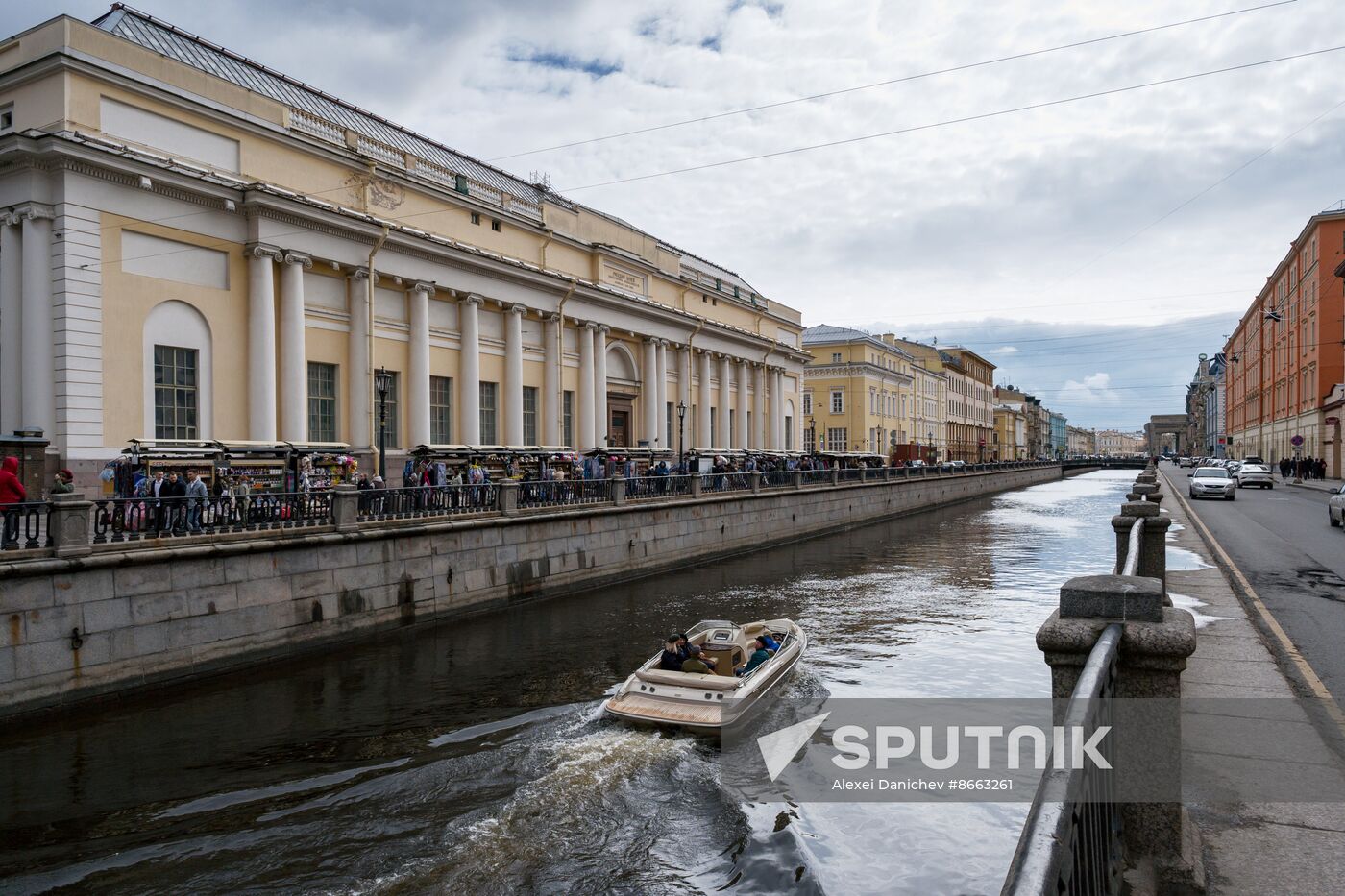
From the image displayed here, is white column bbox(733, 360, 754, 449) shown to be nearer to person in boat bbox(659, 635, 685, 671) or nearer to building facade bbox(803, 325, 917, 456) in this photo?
building facade bbox(803, 325, 917, 456)

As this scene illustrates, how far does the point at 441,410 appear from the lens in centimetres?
2853

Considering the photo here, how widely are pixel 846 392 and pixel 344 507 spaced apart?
61.6 meters

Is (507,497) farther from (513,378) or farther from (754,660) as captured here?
(513,378)

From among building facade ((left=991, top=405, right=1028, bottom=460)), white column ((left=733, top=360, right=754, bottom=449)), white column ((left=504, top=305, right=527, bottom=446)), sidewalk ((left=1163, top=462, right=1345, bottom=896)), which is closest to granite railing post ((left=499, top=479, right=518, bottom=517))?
white column ((left=504, top=305, right=527, bottom=446))

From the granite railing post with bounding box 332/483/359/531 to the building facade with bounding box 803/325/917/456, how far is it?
57586mm

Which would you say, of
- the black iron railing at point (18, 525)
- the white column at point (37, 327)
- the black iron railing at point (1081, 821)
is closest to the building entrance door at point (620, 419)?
the white column at point (37, 327)

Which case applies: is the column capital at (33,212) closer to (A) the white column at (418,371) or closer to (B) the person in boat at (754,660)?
(A) the white column at (418,371)

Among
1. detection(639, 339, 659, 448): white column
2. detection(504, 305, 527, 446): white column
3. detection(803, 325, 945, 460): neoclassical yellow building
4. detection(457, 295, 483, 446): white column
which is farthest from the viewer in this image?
detection(803, 325, 945, 460): neoclassical yellow building

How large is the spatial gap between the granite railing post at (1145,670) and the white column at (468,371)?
26.1m

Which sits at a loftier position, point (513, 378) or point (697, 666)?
point (513, 378)

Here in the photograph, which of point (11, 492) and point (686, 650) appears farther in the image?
point (11, 492)

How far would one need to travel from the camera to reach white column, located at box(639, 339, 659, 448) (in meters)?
39.8

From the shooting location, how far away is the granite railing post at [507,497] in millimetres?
19516

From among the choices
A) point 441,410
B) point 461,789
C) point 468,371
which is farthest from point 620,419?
point 461,789
